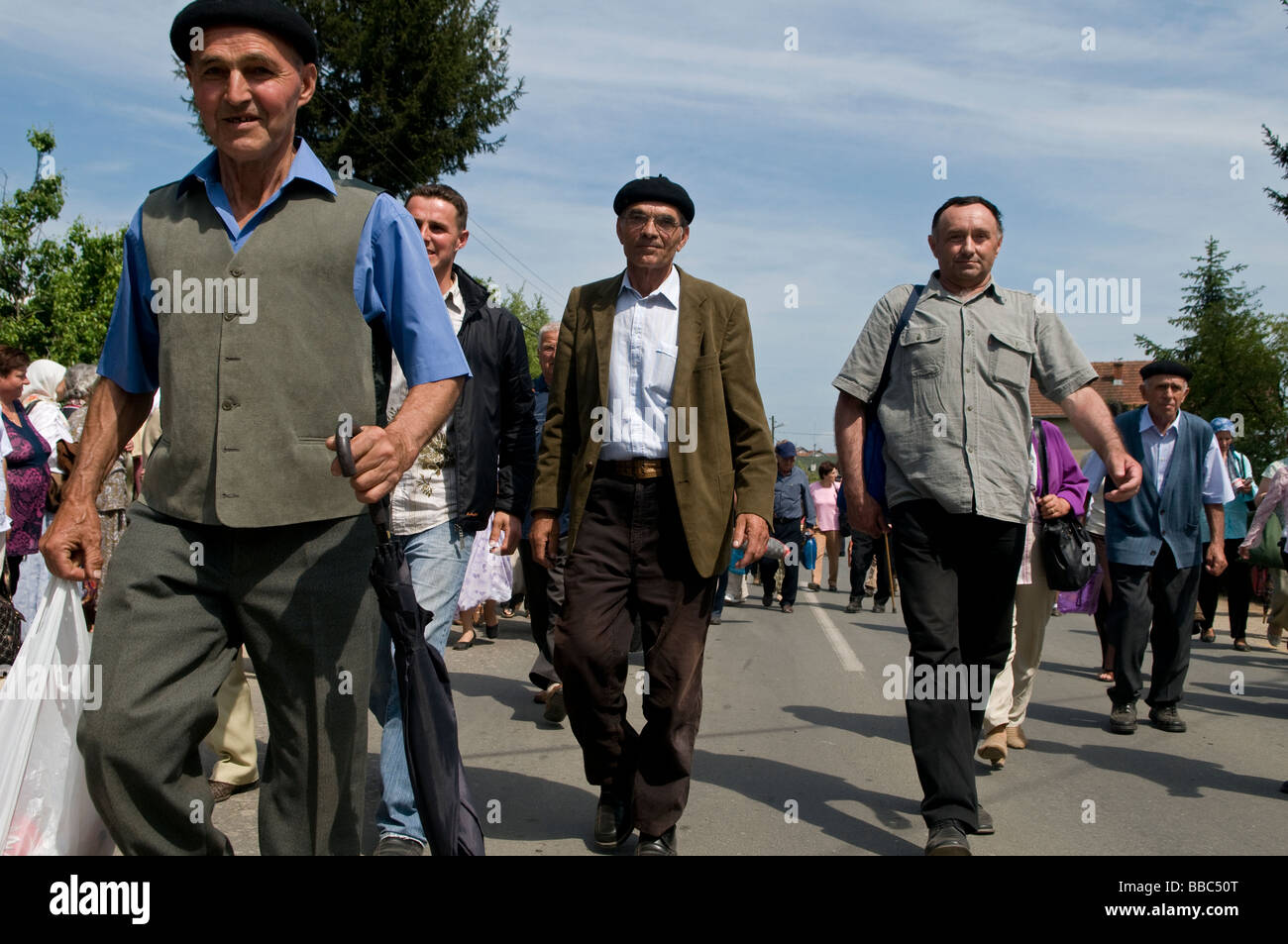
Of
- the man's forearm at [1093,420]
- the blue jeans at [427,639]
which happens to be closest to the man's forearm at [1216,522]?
the man's forearm at [1093,420]

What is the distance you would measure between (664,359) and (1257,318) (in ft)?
91.5

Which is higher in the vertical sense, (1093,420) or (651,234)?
(651,234)

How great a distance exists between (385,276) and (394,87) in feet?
90.8

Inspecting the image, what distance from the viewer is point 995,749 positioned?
6043mm

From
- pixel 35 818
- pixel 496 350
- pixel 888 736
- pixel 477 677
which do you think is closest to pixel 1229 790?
pixel 888 736

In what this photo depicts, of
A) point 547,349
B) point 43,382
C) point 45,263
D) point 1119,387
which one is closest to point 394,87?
point 45,263

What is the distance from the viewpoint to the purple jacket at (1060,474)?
6.41 m

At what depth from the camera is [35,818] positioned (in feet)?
10.2

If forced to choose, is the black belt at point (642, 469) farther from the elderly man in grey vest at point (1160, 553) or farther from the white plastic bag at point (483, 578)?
the white plastic bag at point (483, 578)

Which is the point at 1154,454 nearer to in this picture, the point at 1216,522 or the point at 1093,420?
the point at 1216,522

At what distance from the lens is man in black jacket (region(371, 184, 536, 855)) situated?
13.6 feet

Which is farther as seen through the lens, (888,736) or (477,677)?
(477,677)

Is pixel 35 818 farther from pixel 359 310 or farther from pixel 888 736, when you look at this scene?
pixel 888 736

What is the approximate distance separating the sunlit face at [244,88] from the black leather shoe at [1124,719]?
6.09m
